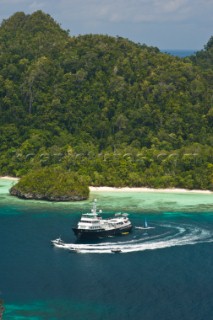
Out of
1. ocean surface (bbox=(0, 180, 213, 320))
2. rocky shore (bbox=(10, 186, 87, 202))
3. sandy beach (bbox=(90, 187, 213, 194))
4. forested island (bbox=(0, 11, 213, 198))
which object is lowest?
ocean surface (bbox=(0, 180, 213, 320))

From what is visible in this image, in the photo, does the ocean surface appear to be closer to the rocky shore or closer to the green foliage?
the rocky shore

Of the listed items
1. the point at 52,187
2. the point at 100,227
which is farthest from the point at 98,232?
the point at 52,187

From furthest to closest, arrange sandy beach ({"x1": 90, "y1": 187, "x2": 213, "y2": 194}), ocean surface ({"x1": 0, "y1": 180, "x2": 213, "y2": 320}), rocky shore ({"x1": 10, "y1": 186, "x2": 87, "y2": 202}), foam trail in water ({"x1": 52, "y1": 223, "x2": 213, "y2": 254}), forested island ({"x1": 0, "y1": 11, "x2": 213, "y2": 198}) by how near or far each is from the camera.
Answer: forested island ({"x1": 0, "y1": 11, "x2": 213, "y2": 198}) → sandy beach ({"x1": 90, "y1": 187, "x2": 213, "y2": 194}) → rocky shore ({"x1": 10, "y1": 186, "x2": 87, "y2": 202}) → foam trail in water ({"x1": 52, "y1": 223, "x2": 213, "y2": 254}) → ocean surface ({"x1": 0, "y1": 180, "x2": 213, "y2": 320})

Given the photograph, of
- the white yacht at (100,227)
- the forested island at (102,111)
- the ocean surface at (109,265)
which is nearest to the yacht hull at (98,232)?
the white yacht at (100,227)

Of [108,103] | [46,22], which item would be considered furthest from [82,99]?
[46,22]

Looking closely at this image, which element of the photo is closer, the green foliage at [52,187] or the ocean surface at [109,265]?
the ocean surface at [109,265]

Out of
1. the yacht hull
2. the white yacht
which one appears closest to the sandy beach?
the white yacht

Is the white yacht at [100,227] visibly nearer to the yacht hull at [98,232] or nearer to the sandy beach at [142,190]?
the yacht hull at [98,232]

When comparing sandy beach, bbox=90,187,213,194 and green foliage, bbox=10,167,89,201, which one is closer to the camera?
green foliage, bbox=10,167,89,201
